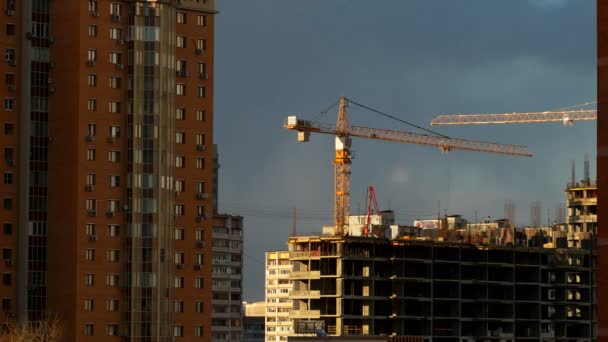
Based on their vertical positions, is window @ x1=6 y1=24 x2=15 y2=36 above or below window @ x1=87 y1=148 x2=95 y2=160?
above

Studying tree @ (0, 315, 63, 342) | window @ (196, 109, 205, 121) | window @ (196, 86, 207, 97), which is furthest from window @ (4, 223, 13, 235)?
window @ (196, 86, 207, 97)

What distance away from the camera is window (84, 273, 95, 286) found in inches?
5893

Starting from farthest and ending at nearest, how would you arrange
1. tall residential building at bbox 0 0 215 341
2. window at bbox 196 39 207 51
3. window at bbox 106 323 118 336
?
window at bbox 196 39 207 51
tall residential building at bbox 0 0 215 341
window at bbox 106 323 118 336

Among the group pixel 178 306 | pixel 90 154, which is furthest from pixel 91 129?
pixel 178 306

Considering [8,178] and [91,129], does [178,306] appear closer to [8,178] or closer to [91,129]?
[91,129]

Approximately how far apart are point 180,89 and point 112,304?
2161 centimetres

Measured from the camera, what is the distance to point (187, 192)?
15575 centimetres

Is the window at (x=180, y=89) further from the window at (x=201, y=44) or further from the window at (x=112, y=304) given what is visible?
the window at (x=112, y=304)

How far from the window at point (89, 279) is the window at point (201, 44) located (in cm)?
2451

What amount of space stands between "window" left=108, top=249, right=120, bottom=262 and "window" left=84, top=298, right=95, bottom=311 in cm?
420

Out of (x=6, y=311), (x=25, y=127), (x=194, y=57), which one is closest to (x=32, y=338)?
(x=6, y=311)

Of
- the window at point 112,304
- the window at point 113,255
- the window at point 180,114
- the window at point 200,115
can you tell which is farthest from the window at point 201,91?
the window at point 112,304

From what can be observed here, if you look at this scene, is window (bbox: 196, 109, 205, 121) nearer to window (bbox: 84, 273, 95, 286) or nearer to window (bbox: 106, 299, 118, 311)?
window (bbox: 84, 273, 95, 286)

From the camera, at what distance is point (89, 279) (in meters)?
150
